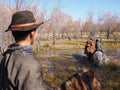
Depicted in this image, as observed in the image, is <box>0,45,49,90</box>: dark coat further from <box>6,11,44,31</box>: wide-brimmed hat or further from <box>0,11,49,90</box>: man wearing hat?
<box>6,11,44,31</box>: wide-brimmed hat

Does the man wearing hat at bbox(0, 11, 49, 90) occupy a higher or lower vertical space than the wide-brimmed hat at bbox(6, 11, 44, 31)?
lower

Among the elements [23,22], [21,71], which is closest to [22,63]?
[21,71]

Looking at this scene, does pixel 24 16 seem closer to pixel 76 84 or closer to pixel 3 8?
pixel 76 84

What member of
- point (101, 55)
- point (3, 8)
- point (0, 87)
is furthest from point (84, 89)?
point (101, 55)

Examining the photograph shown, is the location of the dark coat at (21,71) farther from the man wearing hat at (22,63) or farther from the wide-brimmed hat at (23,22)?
the wide-brimmed hat at (23,22)

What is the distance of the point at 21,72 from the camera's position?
7.89 feet

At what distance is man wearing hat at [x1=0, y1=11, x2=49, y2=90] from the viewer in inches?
94.6

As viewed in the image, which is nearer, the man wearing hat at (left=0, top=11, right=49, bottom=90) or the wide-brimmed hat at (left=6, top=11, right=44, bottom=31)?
the man wearing hat at (left=0, top=11, right=49, bottom=90)

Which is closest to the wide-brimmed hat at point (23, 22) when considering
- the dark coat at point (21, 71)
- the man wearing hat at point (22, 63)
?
the man wearing hat at point (22, 63)

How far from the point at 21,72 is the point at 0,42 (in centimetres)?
1119

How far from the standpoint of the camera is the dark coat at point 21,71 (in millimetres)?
2400

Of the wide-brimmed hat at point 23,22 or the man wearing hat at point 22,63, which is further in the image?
the wide-brimmed hat at point 23,22

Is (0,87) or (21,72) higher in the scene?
(21,72)

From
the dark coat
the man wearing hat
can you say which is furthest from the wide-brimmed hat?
the dark coat
